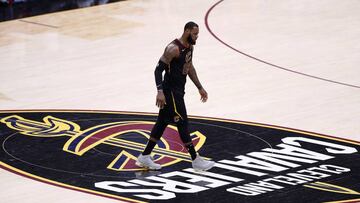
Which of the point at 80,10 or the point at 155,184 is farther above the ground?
the point at 80,10

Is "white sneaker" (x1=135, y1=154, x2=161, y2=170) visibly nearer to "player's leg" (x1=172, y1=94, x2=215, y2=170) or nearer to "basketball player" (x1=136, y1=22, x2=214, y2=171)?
"basketball player" (x1=136, y1=22, x2=214, y2=171)

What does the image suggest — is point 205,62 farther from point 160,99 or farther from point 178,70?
point 160,99

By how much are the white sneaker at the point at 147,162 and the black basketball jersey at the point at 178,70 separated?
37.4 inches

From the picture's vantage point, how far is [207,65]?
18.6 meters

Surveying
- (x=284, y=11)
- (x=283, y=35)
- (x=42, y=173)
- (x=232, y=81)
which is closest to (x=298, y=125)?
(x=232, y=81)

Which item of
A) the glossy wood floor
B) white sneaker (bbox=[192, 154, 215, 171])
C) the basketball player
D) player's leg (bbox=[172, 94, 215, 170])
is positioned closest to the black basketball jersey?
the basketball player

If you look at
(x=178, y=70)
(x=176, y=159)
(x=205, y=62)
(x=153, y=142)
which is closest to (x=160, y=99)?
(x=178, y=70)

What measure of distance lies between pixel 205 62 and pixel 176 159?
5871mm

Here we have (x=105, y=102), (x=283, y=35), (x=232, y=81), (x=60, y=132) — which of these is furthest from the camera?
(x=283, y=35)

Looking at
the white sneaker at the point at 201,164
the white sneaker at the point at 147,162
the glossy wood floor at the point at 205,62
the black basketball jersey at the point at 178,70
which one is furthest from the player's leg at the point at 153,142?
the glossy wood floor at the point at 205,62

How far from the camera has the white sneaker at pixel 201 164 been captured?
12.7 m

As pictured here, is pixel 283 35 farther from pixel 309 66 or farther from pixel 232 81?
pixel 232 81

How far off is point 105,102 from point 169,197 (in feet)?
15.1

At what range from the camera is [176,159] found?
43.4 ft
